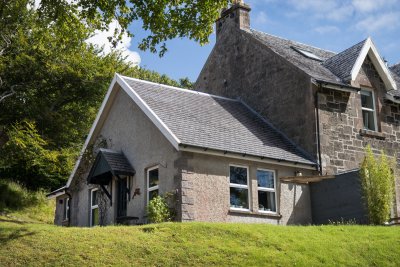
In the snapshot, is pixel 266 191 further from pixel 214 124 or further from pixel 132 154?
pixel 132 154

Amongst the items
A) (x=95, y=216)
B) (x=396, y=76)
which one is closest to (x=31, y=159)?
(x=95, y=216)

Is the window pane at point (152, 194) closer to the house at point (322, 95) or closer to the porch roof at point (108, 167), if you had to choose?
the porch roof at point (108, 167)

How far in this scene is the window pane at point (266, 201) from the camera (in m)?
21.5

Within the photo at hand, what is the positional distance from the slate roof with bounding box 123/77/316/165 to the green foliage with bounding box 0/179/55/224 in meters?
12.7

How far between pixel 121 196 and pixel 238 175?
5.21 meters

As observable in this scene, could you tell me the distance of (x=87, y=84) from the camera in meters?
39.2

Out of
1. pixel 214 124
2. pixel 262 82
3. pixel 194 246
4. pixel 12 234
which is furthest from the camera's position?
pixel 262 82

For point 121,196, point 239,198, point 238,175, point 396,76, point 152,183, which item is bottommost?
point 239,198

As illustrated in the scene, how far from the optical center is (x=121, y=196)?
23.2m

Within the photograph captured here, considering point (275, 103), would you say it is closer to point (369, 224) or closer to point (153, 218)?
point (369, 224)

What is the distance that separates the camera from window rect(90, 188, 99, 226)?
25.0 meters

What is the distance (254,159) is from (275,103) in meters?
5.28

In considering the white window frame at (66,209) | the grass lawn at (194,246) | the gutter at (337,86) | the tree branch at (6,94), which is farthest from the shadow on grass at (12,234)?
the tree branch at (6,94)

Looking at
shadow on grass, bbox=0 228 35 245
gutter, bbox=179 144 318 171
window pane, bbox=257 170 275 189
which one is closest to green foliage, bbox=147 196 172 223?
gutter, bbox=179 144 318 171
